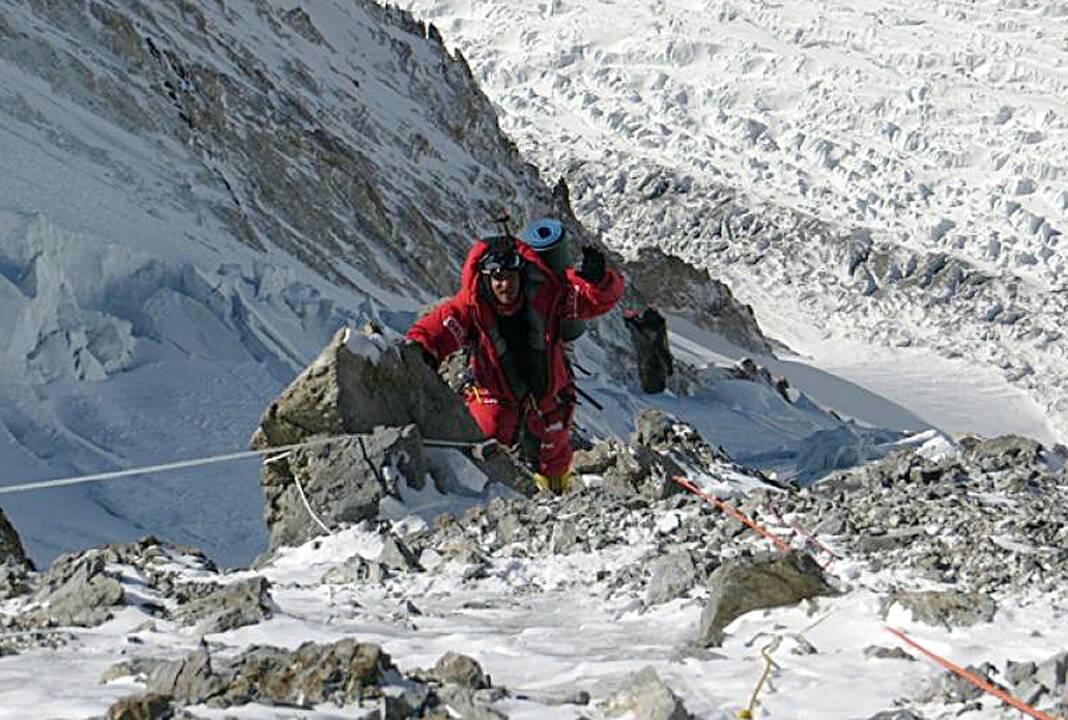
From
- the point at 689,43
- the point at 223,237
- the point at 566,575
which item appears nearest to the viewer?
the point at 566,575

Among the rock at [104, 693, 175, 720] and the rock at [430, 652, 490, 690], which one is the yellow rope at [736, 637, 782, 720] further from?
the rock at [104, 693, 175, 720]

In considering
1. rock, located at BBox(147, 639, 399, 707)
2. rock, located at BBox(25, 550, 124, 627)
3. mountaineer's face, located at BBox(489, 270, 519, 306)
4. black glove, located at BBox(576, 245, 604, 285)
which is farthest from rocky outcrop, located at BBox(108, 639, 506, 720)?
black glove, located at BBox(576, 245, 604, 285)

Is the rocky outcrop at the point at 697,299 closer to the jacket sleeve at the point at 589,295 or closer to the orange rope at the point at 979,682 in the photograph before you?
the jacket sleeve at the point at 589,295

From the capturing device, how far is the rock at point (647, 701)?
317 centimetres

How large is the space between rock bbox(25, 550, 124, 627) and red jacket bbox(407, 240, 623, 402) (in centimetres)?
291

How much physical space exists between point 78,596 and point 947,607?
2.85m

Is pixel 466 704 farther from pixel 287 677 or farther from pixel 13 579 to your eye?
pixel 13 579

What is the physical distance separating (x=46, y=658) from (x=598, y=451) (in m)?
5.29

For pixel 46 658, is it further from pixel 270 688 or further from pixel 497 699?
pixel 497 699

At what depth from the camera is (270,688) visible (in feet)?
11.0

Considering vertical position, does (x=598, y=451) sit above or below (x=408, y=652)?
below

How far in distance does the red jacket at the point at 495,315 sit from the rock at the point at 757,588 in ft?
11.9

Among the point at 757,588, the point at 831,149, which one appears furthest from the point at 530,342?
the point at 831,149

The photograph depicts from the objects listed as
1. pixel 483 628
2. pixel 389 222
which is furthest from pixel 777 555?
pixel 389 222
